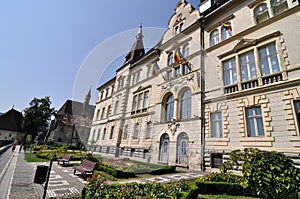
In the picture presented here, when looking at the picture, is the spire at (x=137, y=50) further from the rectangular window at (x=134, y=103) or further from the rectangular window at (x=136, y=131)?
the rectangular window at (x=136, y=131)

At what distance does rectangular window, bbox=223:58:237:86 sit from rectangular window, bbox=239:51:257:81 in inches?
22.6

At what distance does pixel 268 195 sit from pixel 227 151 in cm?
726

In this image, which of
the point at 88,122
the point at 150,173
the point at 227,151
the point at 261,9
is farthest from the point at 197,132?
the point at 88,122

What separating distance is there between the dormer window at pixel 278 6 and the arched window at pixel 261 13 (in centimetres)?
42

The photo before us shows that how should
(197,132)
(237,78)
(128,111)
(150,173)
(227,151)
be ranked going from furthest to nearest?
(128,111) → (197,132) → (237,78) → (227,151) → (150,173)

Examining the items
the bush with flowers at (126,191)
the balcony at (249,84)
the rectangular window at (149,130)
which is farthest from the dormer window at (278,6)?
the rectangular window at (149,130)

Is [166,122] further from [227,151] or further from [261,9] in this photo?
[261,9]

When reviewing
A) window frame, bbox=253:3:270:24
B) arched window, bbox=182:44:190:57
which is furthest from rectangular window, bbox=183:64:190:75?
window frame, bbox=253:3:270:24

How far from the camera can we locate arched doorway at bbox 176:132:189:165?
12541mm

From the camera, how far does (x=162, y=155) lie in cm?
1427

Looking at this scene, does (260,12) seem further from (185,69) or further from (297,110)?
(297,110)

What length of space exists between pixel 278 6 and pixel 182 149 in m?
12.4

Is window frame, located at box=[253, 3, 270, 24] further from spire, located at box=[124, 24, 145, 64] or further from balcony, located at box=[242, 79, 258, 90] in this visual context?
spire, located at box=[124, 24, 145, 64]

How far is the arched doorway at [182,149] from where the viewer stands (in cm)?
1254
